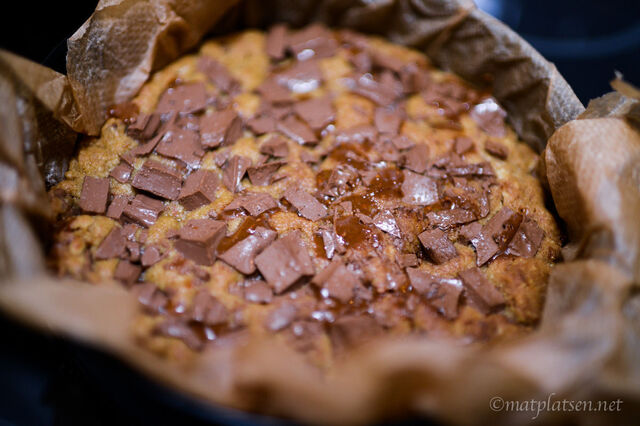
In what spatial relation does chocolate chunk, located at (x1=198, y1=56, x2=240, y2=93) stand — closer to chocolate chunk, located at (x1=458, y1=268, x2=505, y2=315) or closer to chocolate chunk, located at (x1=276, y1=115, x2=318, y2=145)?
chocolate chunk, located at (x1=276, y1=115, x2=318, y2=145)

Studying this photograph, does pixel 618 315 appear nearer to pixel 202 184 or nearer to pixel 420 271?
pixel 420 271

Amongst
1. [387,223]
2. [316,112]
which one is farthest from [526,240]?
[316,112]

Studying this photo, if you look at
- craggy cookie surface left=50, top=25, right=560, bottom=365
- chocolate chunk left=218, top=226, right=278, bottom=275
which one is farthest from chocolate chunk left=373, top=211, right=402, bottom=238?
chocolate chunk left=218, top=226, right=278, bottom=275

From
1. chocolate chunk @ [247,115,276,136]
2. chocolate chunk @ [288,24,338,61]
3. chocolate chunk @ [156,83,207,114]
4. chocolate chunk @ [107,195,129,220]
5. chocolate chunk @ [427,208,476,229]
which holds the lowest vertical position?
chocolate chunk @ [427,208,476,229]

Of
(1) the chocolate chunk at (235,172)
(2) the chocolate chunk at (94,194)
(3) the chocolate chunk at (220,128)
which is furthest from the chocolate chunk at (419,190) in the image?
(2) the chocolate chunk at (94,194)

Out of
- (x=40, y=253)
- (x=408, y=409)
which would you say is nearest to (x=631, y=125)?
(x=408, y=409)

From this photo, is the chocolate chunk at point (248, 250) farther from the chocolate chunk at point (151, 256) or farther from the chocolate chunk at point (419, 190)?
the chocolate chunk at point (419, 190)
